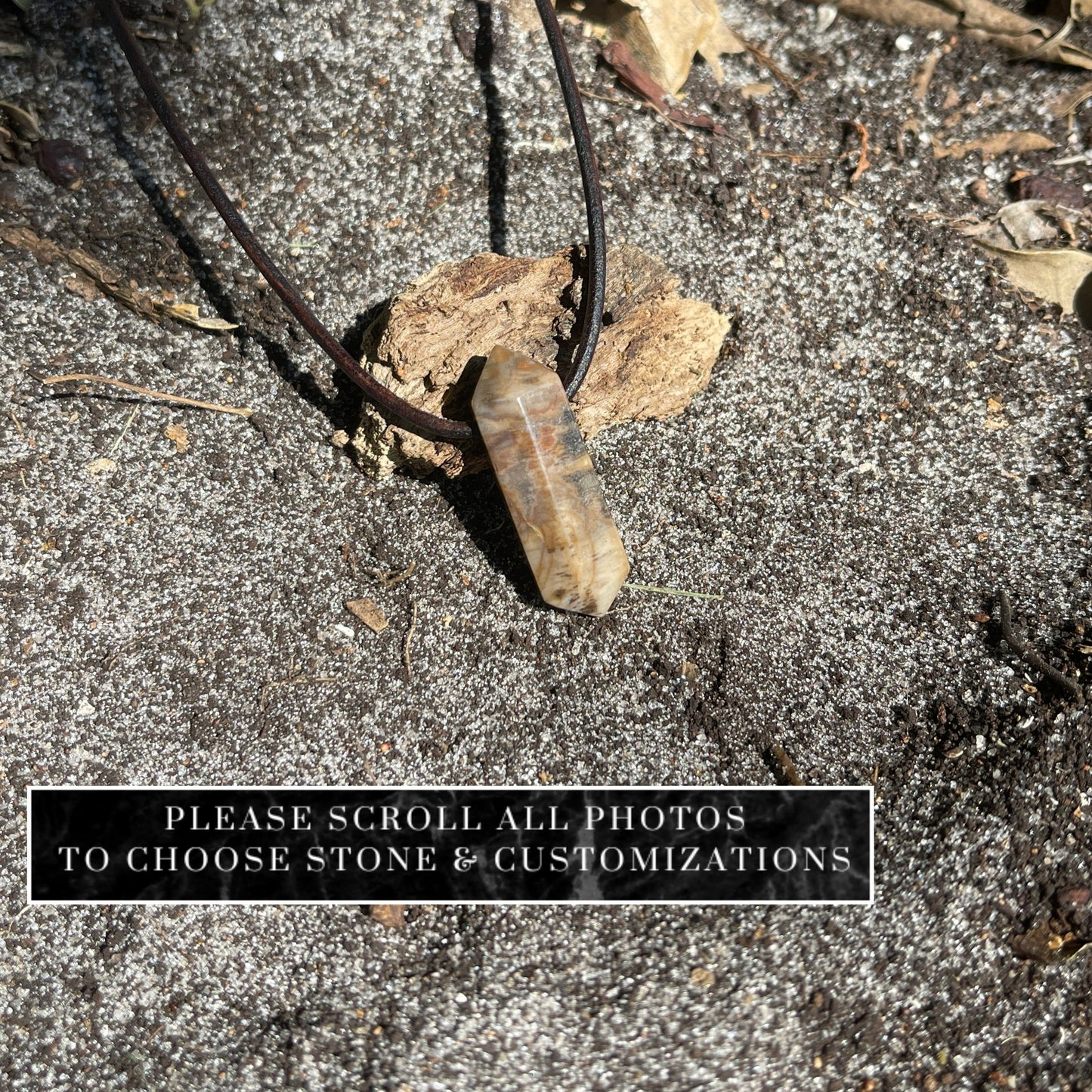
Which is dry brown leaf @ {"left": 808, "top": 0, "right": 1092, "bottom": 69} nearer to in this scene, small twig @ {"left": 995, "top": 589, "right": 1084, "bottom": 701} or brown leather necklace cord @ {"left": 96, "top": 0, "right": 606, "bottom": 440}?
brown leather necklace cord @ {"left": 96, "top": 0, "right": 606, "bottom": 440}

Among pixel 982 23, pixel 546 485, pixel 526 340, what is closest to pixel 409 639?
pixel 546 485

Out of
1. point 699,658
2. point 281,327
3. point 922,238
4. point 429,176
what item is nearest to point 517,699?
point 699,658

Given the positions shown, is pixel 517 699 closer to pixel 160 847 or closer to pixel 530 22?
pixel 160 847

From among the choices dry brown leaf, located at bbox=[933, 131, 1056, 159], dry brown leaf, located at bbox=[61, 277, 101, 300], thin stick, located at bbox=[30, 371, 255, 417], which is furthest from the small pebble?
dry brown leaf, located at bbox=[933, 131, 1056, 159]

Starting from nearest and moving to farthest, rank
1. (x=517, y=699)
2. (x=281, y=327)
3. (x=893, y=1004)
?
(x=893, y=1004), (x=517, y=699), (x=281, y=327)

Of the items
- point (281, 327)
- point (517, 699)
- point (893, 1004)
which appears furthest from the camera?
point (281, 327)

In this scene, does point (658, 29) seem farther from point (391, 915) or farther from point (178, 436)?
point (391, 915)

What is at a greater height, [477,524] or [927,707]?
[477,524]
